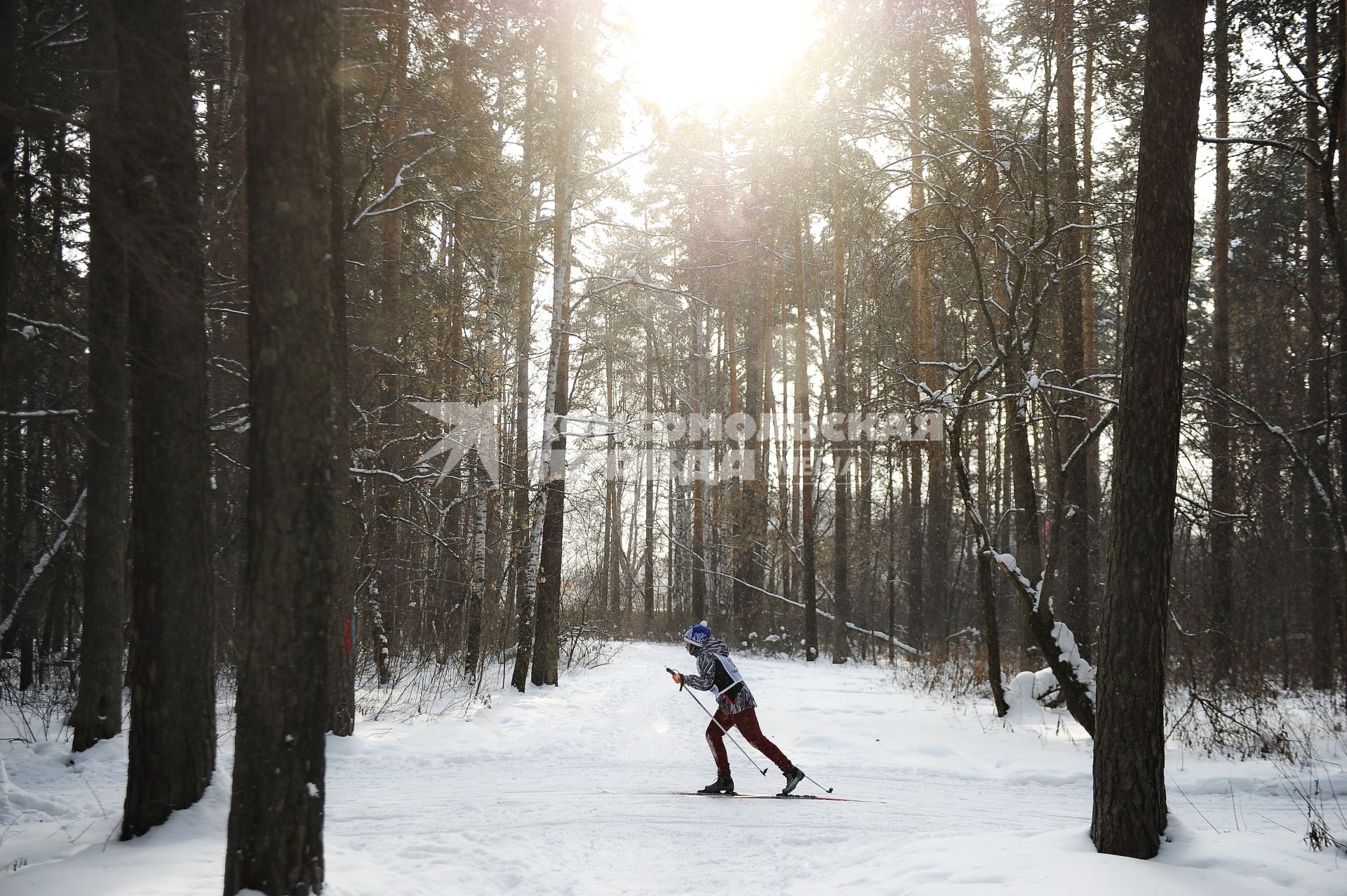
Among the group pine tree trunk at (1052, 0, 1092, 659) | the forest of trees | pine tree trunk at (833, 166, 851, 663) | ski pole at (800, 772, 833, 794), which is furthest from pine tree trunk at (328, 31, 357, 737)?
pine tree trunk at (833, 166, 851, 663)

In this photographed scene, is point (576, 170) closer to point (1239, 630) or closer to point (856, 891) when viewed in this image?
point (856, 891)

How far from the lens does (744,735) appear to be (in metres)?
8.42

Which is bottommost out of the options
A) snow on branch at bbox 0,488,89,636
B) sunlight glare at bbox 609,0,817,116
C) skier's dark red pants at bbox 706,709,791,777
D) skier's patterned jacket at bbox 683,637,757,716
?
skier's dark red pants at bbox 706,709,791,777

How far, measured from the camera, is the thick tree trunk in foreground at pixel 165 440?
18.4 feet

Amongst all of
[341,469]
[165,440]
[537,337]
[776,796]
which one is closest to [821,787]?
[776,796]

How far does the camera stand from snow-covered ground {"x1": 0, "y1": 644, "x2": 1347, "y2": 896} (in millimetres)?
4820

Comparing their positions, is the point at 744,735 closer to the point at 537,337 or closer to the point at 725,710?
the point at 725,710

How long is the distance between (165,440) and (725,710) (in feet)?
18.6

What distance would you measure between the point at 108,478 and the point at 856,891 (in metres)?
8.18

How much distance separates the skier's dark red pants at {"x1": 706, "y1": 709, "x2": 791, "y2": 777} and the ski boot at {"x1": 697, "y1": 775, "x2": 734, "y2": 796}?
35mm

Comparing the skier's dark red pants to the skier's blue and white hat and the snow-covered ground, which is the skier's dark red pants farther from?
the skier's blue and white hat

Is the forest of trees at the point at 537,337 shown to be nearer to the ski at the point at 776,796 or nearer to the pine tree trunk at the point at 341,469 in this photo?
the pine tree trunk at the point at 341,469

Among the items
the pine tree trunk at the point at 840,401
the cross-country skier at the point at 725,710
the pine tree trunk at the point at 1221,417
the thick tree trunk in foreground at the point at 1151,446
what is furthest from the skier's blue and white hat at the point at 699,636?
the pine tree trunk at the point at 840,401

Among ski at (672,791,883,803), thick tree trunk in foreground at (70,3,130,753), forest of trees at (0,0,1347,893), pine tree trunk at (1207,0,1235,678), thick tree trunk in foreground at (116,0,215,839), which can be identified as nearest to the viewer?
forest of trees at (0,0,1347,893)
